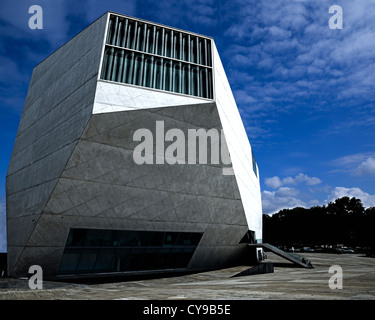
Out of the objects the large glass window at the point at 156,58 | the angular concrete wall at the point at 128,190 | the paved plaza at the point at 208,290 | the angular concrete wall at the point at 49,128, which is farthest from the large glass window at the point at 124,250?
the large glass window at the point at 156,58

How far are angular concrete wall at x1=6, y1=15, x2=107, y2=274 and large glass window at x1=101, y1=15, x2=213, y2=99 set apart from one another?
3.85 feet

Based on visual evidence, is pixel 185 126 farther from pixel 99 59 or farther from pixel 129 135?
pixel 99 59

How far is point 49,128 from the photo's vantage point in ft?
74.5

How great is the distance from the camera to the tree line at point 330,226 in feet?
258

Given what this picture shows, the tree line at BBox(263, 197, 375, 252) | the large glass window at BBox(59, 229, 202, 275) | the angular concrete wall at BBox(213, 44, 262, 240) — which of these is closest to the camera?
the large glass window at BBox(59, 229, 202, 275)

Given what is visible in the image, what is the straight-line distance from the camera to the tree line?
7850 cm

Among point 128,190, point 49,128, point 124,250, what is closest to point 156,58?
point 49,128

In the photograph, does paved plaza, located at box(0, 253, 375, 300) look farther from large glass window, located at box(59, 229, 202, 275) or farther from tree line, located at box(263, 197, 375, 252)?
tree line, located at box(263, 197, 375, 252)

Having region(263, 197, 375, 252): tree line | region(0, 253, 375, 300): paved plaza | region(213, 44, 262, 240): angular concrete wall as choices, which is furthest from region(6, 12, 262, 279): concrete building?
region(263, 197, 375, 252): tree line

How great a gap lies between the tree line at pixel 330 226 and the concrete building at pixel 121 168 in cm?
7046

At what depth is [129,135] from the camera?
19.4 meters

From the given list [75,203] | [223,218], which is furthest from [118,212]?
[223,218]
